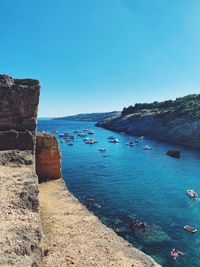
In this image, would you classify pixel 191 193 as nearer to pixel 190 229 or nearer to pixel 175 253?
pixel 190 229

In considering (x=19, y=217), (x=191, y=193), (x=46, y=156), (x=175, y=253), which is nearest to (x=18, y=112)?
(x=46, y=156)

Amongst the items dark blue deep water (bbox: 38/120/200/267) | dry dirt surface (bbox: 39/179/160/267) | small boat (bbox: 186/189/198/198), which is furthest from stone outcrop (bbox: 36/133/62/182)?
small boat (bbox: 186/189/198/198)

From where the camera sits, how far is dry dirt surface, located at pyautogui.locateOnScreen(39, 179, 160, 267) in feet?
60.2

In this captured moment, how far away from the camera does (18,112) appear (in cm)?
2580

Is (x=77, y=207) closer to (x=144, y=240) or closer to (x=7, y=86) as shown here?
(x=144, y=240)

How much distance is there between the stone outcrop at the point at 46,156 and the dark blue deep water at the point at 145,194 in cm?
695

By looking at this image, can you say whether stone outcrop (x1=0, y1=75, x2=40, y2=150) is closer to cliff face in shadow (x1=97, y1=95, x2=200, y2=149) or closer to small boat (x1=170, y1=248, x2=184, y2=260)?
small boat (x1=170, y1=248, x2=184, y2=260)

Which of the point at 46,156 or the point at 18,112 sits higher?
the point at 18,112

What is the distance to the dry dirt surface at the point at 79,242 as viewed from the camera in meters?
18.4

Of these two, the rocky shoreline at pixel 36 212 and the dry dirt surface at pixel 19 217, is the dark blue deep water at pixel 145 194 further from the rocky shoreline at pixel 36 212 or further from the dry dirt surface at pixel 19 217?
the dry dirt surface at pixel 19 217

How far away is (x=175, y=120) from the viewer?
11650cm

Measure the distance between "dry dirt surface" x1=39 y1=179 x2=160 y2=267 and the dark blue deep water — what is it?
21.7ft

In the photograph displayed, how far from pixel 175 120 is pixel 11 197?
107 m

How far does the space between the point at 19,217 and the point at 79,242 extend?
897 cm
